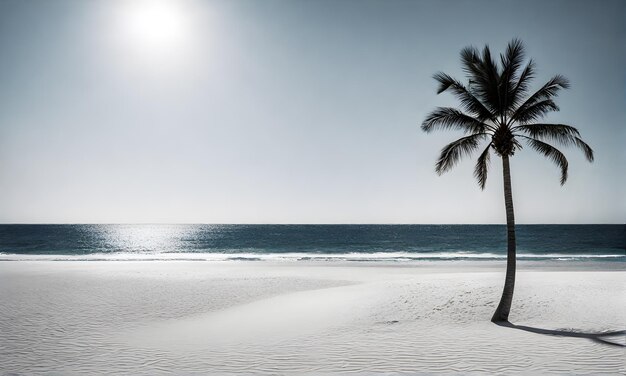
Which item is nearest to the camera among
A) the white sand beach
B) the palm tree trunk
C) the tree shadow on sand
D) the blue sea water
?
the white sand beach

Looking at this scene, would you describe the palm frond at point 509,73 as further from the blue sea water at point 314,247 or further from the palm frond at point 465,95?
the blue sea water at point 314,247

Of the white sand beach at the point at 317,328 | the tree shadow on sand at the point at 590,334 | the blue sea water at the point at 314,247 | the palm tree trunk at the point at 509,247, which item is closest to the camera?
the white sand beach at the point at 317,328

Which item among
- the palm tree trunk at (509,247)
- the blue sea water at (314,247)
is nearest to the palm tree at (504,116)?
the palm tree trunk at (509,247)

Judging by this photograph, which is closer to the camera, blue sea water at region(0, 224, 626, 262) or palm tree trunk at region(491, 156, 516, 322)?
palm tree trunk at region(491, 156, 516, 322)

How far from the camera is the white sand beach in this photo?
905 centimetres

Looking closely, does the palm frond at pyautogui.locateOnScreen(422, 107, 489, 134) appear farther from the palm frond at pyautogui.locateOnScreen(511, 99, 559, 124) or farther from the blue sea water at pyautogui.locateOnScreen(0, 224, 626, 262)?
the blue sea water at pyautogui.locateOnScreen(0, 224, 626, 262)

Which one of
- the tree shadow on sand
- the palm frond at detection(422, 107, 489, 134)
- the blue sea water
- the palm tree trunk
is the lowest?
the blue sea water

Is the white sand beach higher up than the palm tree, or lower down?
lower down

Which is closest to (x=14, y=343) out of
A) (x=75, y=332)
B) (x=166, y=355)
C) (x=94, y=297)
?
(x=75, y=332)

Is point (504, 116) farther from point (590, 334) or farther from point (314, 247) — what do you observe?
point (314, 247)

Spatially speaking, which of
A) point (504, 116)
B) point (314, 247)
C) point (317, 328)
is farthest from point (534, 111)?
point (314, 247)

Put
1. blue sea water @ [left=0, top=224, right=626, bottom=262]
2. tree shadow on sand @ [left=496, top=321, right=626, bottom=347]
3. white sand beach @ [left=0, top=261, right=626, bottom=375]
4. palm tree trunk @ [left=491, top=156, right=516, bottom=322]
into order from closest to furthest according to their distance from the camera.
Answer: white sand beach @ [left=0, top=261, right=626, bottom=375], tree shadow on sand @ [left=496, top=321, right=626, bottom=347], palm tree trunk @ [left=491, top=156, right=516, bottom=322], blue sea water @ [left=0, top=224, right=626, bottom=262]

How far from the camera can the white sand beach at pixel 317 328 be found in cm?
905

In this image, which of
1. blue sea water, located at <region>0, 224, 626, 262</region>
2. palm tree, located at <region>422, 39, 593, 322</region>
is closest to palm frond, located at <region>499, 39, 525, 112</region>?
palm tree, located at <region>422, 39, 593, 322</region>
